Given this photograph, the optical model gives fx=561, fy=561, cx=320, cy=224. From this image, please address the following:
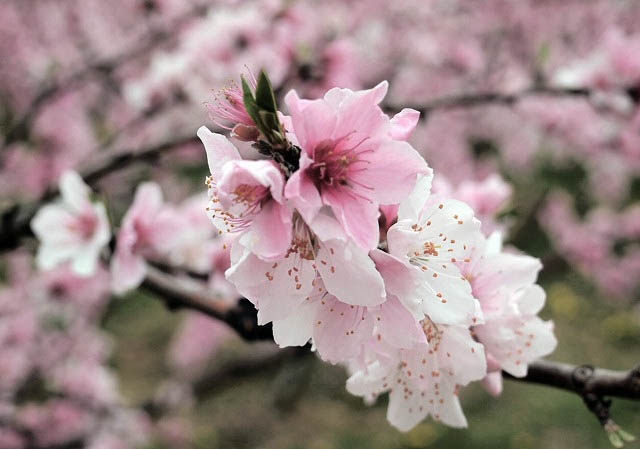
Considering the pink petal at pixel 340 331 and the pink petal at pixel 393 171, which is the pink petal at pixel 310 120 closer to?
the pink petal at pixel 393 171

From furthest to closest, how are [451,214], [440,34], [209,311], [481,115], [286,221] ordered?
[481,115]
[440,34]
[209,311]
[451,214]
[286,221]

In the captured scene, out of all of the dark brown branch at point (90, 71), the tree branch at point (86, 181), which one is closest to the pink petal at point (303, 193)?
the tree branch at point (86, 181)

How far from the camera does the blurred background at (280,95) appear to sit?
6.88 feet

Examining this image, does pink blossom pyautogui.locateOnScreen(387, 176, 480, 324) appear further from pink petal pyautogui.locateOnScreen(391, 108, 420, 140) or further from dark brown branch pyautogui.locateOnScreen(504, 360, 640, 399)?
dark brown branch pyautogui.locateOnScreen(504, 360, 640, 399)

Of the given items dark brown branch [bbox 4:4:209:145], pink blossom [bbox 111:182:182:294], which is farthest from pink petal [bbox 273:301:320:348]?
dark brown branch [bbox 4:4:209:145]

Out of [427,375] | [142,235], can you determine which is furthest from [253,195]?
[142,235]

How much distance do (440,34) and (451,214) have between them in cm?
396

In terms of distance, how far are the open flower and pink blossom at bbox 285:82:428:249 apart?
0.88 m

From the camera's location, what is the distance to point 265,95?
22.3 inches

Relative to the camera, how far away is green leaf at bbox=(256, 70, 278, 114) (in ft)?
1.85

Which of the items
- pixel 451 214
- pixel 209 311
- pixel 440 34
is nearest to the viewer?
pixel 451 214

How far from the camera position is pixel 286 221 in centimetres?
57

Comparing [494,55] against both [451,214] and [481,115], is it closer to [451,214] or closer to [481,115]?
[481,115]

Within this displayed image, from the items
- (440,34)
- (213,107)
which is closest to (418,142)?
(440,34)
